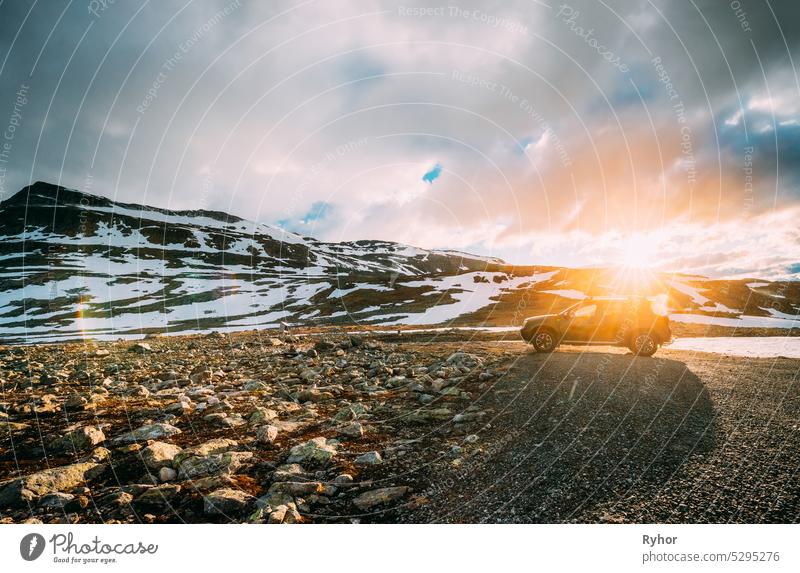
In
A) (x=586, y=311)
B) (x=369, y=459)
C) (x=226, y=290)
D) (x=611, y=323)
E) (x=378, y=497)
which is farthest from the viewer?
(x=226, y=290)

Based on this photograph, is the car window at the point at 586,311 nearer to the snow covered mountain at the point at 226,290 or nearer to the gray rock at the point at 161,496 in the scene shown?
the gray rock at the point at 161,496

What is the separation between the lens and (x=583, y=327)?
15750mm

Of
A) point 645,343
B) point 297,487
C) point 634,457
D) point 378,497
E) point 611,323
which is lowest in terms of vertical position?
point 297,487

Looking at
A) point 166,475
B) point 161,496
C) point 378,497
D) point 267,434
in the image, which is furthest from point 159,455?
point 378,497

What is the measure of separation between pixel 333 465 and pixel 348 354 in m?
12.3

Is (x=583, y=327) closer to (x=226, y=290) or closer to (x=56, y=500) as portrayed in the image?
(x=56, y=500)

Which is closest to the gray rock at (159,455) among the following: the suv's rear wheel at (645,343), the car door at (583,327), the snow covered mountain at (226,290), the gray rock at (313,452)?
the gray rock at (313,452)

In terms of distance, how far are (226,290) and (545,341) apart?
91301mm

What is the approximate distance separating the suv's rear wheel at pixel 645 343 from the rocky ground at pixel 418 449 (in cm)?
354

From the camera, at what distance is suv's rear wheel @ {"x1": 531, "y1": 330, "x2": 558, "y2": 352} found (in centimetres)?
1598

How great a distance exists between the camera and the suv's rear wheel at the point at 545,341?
15984mm

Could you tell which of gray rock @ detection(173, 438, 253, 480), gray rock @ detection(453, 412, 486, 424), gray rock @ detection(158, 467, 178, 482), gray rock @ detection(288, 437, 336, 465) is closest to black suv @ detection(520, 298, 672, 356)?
gray rock @ detection(453, 412, 486, 424)

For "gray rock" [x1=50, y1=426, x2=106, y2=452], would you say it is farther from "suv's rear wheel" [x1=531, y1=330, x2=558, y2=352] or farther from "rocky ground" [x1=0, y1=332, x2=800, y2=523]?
"suv's rear wheel" [x1=531, y1=330, x2=558, y2=352]
